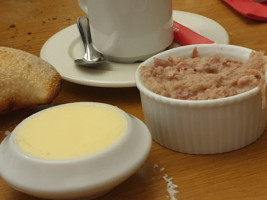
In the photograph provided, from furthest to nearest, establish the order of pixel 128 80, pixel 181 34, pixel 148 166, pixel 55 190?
pixel 181 34
pixel 128 80
pixel 148 166
pixel 55 190

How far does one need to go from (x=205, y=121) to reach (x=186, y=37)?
0.30 meters

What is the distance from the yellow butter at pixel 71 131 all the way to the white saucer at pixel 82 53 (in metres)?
0.16

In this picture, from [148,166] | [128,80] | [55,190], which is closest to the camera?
[55,190]

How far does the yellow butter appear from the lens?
540 millimetres

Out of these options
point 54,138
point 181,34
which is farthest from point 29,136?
point 181,34

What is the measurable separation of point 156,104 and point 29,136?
168 millimetres

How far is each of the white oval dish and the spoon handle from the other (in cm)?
36

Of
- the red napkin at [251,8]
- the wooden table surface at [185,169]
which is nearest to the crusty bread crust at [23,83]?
the wooden table surface at [185,169]

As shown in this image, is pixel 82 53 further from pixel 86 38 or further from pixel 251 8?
pixel 251 8

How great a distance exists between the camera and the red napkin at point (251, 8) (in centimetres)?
104

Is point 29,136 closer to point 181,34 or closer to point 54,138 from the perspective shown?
point 54,138

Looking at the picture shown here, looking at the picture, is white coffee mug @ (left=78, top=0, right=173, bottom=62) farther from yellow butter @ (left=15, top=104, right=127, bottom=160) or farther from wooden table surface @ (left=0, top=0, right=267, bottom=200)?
yellow butter @ (left=15, top=104, right=127, bottom=160)

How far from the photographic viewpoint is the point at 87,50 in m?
0.89

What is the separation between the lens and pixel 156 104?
2.07 feet
